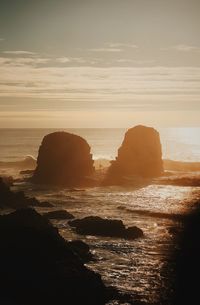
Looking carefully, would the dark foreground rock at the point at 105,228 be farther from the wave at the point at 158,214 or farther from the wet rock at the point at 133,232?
the wave at the point at 158,214

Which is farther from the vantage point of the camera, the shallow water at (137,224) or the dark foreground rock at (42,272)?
the shallow water at (137,224)

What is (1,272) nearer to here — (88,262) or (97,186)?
(88,262)

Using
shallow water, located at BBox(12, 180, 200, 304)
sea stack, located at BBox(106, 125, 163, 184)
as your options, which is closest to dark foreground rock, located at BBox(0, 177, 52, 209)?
shallow water, located at BBox(12, 180, 200, 304)

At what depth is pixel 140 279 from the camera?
108 feet

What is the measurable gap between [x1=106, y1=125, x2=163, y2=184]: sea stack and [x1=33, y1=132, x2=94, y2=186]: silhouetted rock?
839 cm

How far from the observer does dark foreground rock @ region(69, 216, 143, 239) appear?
150 feet

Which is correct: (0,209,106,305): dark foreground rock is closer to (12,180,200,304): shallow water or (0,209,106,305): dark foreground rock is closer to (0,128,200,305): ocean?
(0,128,200,305): ocean

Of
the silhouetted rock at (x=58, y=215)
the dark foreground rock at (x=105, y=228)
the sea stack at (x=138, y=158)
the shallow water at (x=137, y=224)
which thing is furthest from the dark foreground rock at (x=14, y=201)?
the sea stack at (x=138, y=158)

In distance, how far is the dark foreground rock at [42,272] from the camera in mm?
26938

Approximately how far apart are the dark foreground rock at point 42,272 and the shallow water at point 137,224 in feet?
13.9

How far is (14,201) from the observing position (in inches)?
2532

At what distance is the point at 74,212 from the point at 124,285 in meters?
27.6

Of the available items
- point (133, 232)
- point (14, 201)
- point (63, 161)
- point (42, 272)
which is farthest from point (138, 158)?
point (42, 272)

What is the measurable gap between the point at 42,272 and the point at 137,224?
24819 mm
